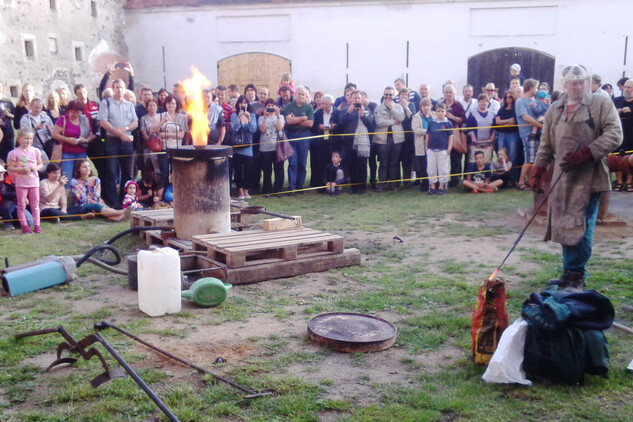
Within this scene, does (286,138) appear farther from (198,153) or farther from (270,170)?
(198,153)

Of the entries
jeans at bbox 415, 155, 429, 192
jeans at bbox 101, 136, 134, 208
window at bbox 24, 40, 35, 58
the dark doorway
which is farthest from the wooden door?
jeans at bbox 101, 136, 134, 208

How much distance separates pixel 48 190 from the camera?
9.18 m

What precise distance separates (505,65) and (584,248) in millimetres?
18733

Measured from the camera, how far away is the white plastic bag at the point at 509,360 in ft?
12.6

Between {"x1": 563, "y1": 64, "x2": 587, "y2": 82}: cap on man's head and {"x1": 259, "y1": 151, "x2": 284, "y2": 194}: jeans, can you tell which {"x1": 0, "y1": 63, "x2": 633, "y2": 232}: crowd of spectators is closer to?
{"x1": 259, "y1": 151, "x2": 284, "y2": 194}: jeans

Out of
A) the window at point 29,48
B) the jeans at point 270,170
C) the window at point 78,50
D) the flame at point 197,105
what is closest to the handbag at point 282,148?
the jeans at point 270,170

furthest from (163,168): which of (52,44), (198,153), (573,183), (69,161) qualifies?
(52,44)

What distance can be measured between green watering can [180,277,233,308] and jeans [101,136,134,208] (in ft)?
16.9

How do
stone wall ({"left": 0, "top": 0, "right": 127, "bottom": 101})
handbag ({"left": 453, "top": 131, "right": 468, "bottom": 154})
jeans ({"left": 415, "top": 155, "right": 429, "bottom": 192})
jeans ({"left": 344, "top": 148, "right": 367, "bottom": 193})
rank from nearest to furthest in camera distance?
jeans ({"left": 344, "top": 148, "right": 367, "bottom": 193}), handbag ({"left": 453, "top": 131, "right": 468, "bottom": 154}), jeans ({"left": 415, "top": 155, "right": 429, "bottom": 192}), stone wall ({"left": 0, "top": 0, "right": 127, "bottom": 101})

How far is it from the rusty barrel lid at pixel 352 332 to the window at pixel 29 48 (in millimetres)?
19190

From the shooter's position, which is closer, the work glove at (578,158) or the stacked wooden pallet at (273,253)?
the work glove at (578,158)

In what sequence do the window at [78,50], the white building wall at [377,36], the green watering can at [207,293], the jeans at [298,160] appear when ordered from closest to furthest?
the green watering can at [207,293] < the jeans at [298,160] < the white building wall at [377,36] < the window at [78,50]

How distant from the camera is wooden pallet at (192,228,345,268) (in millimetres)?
6137

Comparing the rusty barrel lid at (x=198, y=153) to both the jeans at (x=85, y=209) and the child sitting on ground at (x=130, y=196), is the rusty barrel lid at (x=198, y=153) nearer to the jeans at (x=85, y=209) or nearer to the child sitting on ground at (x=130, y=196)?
the child sitting on ground at (x=130, y=196)
